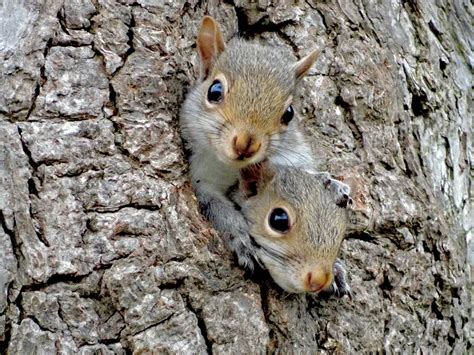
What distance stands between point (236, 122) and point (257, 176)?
0.28 metres

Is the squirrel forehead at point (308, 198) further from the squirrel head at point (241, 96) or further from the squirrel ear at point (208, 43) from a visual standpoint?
the squirrel ear at point (208, 43)

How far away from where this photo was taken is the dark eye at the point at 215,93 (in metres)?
2.69

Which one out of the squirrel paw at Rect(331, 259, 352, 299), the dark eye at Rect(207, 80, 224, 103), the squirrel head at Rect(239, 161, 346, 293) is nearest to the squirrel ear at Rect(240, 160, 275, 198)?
the squirrel head at Rect(239, 161, 346, 293)

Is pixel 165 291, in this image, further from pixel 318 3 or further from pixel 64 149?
pixel 318 3

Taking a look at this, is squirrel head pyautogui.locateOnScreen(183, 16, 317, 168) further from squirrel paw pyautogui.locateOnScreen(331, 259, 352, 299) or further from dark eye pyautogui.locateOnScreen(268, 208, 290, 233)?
squirrel paw pyautogui.locateOnScreen(331, 259, 352, 299)

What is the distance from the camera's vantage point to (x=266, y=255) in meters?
2.47

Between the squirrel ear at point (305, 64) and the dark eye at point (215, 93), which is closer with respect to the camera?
the dark eye at point (215, 93)

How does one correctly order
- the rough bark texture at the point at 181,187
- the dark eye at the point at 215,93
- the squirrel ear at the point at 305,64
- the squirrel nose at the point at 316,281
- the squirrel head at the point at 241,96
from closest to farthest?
1. the rough bark texture at the point at 181,187
2. the squirrel nose at the point at 316,281
3. the squirrel head at the point at 241,96
4. the dark eye at the point at 215,93
5. the squirrel ear at the point at 305,64

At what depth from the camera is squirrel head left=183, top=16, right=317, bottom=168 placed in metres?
2.52

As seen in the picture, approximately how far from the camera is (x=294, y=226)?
2502 millimetres

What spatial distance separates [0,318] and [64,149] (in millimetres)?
533

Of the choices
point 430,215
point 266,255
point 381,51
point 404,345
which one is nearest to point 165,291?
point 266,255

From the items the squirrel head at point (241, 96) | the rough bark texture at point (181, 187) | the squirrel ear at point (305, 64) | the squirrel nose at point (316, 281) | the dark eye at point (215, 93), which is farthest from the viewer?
the squirrel ear at point (305, 64)

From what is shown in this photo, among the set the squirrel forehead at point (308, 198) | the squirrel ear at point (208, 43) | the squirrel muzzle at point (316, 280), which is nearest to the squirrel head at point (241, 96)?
the squirrel ear at point (208, 43)
